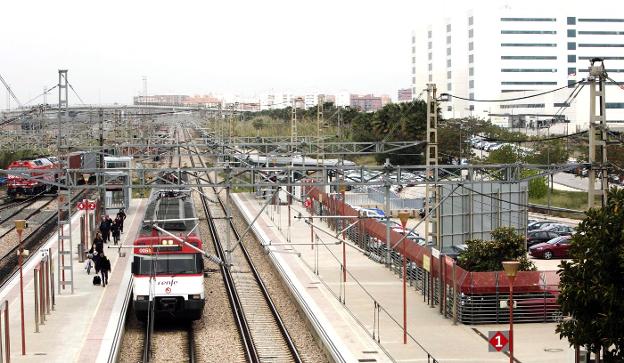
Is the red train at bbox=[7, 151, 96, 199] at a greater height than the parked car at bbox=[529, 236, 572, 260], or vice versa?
the red train at bbox=[7, 151, 96, 199]

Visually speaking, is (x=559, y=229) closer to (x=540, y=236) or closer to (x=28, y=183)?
(x=540, y=236)

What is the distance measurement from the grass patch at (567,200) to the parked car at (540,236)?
1384 centimetres

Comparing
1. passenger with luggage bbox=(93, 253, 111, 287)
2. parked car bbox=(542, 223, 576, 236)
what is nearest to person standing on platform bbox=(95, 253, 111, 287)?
passenger with luggage bbox=(93, 253, 111, 287)

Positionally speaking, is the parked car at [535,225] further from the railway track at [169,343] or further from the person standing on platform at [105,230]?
the railway track at [169,343]

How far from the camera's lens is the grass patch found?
177ft

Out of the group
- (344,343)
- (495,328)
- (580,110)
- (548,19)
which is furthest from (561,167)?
(548,19)

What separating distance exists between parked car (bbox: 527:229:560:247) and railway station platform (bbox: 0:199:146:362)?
16089 mm

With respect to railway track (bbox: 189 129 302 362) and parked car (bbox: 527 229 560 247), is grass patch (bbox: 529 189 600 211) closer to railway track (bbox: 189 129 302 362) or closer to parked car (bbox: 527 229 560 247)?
parked car (bbox: 527 229 560 247)

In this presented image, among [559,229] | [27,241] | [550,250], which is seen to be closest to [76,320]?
[27,241]

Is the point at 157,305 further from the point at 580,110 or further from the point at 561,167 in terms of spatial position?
the point at 580,110

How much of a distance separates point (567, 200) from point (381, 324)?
34664 millimetres

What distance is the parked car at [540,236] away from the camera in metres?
39.4

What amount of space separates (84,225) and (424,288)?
13.0 m

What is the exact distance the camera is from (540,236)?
39625 millimetres
